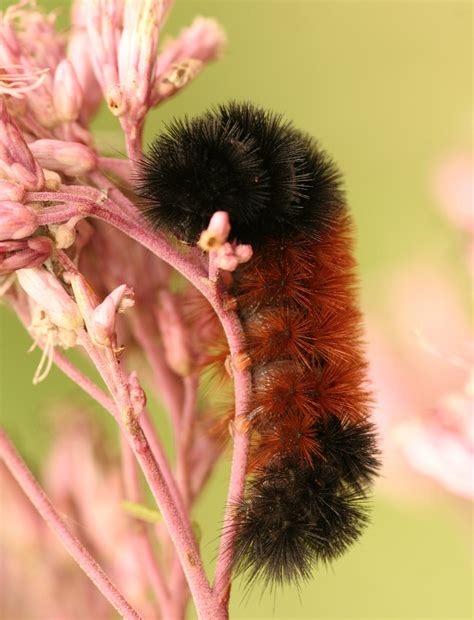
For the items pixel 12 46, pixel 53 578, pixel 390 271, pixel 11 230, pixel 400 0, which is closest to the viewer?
pixel 11 230

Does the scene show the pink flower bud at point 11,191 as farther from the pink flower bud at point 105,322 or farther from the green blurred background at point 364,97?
the green blurred background at point 364,97

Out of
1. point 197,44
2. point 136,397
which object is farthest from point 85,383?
point 197,44

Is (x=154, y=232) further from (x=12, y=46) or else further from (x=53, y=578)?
(x=53, y=578)

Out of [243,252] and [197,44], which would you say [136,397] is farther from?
[197,44]

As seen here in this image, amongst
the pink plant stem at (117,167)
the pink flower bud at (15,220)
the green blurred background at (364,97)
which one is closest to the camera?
the pink flower bud at (15,220)

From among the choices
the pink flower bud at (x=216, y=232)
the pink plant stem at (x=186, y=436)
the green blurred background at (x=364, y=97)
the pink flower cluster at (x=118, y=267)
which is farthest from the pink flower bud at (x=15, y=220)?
the green blurred background at (x=364, y=97)

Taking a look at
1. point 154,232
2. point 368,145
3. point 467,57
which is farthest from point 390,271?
point 154,232

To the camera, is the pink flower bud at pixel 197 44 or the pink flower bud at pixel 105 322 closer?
the pink flower bud at pixel 105 322
